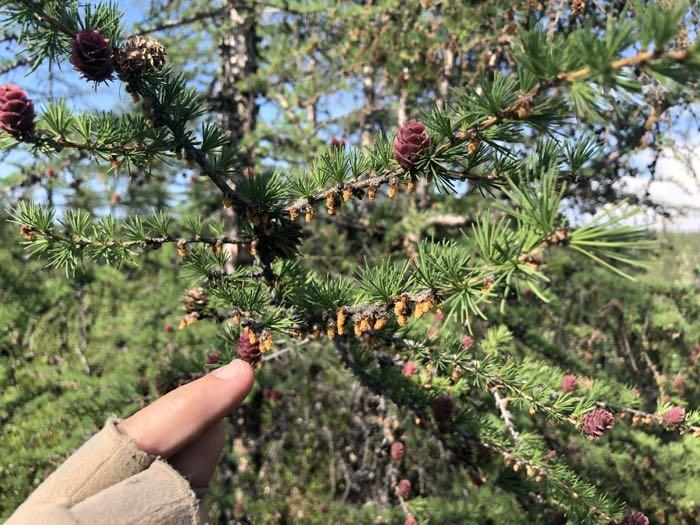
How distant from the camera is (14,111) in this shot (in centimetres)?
95

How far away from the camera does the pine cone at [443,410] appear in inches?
60.1

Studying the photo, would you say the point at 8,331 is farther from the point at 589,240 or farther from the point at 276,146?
the point at 589,240

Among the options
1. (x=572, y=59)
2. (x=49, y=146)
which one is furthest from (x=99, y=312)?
(x=572, y=59)

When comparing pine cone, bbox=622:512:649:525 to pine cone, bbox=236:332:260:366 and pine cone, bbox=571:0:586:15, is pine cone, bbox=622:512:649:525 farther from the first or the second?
pine cone, bbox=571:0:586:15

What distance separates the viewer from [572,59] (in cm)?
66

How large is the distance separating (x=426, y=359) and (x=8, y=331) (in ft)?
12.5

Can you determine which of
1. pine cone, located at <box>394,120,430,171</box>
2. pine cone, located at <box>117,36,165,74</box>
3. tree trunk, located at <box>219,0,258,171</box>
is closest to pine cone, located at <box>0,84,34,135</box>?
pine cone, located at <box>117,36,165,74</box>

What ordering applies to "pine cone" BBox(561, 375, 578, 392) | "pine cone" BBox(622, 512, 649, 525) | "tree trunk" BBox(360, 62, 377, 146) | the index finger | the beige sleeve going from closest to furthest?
the beige sleeve
the index finger
"pine cone" BBox(622, 512, 649, 525)
"pine cone" BBox(561, 375, 578, 392)
"tree trunk" BBox(360, 62, 377, 146)

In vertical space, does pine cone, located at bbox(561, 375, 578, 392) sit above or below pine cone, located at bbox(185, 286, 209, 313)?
below

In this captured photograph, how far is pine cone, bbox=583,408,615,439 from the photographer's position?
42.7 inches

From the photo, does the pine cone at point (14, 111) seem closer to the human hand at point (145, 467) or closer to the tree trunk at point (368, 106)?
the human hand at point (145, 467)

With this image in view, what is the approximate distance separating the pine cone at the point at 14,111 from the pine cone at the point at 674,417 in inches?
72.9

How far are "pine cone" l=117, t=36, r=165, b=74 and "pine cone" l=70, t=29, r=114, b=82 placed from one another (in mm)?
29

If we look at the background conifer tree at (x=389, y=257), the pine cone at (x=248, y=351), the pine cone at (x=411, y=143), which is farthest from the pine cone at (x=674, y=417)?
the pine cone at (x=248, y=351)
